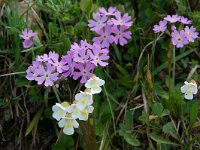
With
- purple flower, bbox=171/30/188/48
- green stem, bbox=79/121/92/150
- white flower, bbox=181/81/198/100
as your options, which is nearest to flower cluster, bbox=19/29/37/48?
green stem, bbox=79/121/92/150

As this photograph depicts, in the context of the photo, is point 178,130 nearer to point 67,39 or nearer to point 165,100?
point 165,100

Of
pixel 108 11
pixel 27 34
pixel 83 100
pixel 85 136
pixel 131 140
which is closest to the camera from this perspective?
pixel 83 100

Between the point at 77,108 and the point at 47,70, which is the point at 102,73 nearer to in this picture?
the point at 47,70

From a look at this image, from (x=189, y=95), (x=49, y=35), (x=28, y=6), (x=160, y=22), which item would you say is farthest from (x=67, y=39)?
(x=189, y=95)

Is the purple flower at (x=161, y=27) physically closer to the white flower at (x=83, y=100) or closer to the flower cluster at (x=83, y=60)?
the flower cluster at (x=83, y=60)

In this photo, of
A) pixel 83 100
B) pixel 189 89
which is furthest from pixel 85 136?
pixel 189 89

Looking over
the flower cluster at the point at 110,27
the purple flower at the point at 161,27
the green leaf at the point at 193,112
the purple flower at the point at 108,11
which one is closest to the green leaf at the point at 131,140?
the green leaf at the point at 193,112

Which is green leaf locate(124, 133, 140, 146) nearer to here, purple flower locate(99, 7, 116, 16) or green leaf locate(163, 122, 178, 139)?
green leaf locate(163, 122, 178, 139)
